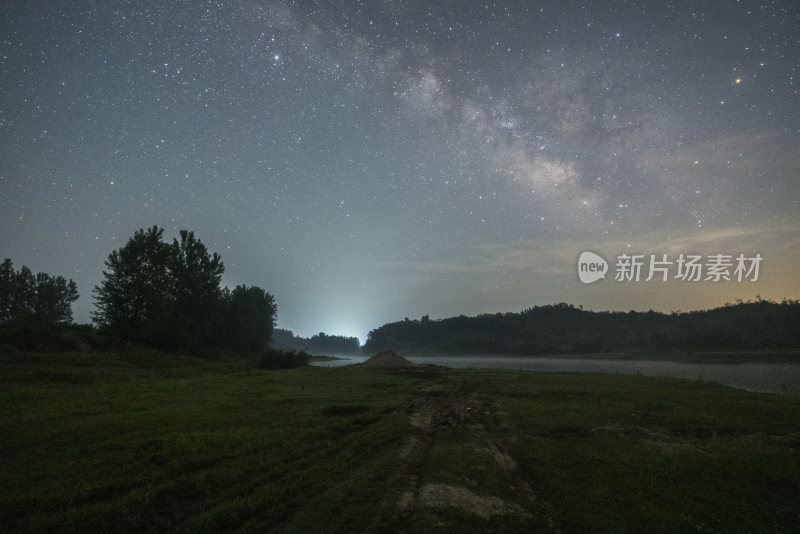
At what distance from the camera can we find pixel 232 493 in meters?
9.21

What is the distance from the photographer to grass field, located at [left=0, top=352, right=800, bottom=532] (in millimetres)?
8250

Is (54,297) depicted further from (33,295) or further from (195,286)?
(195,286)

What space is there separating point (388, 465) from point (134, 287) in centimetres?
5557

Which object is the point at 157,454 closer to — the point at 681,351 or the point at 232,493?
the point at 232,493

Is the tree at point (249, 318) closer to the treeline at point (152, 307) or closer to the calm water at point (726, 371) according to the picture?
the treeline at point (152, 307)

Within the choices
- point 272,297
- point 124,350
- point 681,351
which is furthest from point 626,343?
point 124,350

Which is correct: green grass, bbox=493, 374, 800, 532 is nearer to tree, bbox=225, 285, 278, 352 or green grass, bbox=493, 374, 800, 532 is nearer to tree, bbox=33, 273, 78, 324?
tree, bbox=225, 285, 278, 352

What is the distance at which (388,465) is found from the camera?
11586mm

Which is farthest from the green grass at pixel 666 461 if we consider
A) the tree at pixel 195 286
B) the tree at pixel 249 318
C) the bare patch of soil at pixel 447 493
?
the tree at pixel 249 318

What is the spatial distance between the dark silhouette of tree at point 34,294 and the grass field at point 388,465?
10886cm

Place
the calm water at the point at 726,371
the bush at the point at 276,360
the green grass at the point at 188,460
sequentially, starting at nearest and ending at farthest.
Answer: the green grass at the point at 188,460 → the calm water at the point at 726,371 → the bush at the point at 276,360

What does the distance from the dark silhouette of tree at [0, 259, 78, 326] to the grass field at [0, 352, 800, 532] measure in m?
109

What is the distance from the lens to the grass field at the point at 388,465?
8250mm

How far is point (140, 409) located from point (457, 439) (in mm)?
17830
